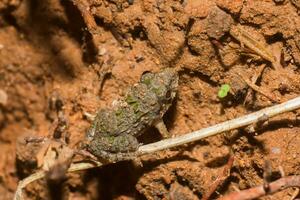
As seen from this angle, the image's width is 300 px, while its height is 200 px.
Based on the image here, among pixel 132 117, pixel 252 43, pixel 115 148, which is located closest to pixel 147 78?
pixel 132 117

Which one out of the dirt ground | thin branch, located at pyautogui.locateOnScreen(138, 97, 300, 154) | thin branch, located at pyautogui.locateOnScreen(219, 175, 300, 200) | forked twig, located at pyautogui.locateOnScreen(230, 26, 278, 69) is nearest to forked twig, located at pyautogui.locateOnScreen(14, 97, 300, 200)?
thin branch, located at pyautogui.locateOnScreen(138, 97, 300, 154)

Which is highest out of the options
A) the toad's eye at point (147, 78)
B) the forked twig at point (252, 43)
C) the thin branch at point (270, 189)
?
the forked twig at point (252, 43)

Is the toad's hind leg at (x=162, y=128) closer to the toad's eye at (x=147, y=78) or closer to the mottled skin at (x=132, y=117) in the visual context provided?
the mottled skin at (x=132, y=117)

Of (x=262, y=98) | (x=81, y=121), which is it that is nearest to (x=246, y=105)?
(x=262, y=98)

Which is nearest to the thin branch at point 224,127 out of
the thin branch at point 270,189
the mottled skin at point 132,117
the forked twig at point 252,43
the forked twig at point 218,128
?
the forked twig at point 218,128

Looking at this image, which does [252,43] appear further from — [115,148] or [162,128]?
[115,148]

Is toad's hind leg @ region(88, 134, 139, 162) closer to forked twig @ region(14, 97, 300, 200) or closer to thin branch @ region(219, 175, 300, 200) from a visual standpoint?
forked twig @ region(14, 97, 300, 200)
